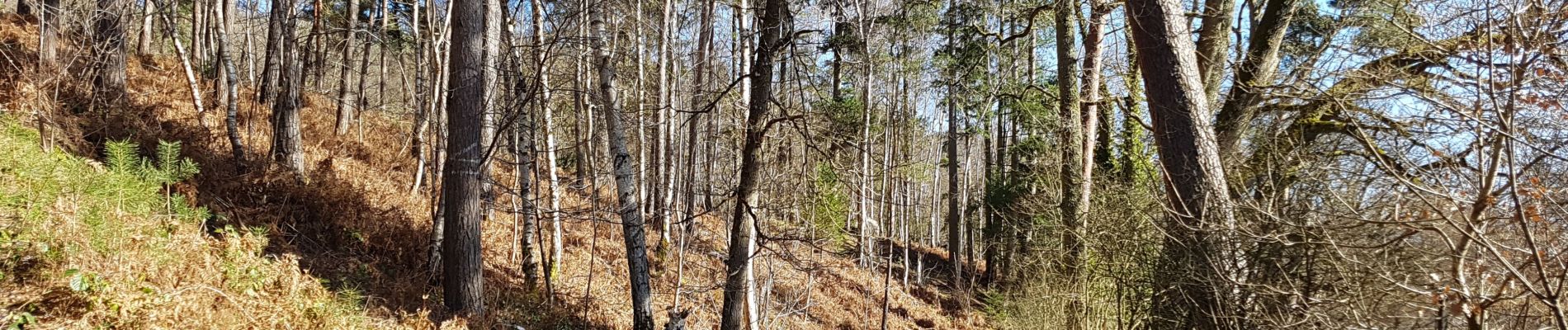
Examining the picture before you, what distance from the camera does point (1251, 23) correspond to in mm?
7516

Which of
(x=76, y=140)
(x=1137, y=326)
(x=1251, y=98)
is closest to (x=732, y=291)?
(x=1137, y=326)

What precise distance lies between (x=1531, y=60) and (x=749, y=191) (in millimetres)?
4783

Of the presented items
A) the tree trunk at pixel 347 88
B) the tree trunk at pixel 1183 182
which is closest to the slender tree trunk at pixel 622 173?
the tree trunk at pixel 1183 182

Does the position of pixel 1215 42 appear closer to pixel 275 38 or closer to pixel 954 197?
pixel 275 38

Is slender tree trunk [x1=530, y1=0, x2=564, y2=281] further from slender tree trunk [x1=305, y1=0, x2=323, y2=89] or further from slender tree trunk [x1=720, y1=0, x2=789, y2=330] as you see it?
slender tree trunk [x1=720, y1=0, x2=789, y2=330]

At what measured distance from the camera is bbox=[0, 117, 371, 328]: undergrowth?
418cm

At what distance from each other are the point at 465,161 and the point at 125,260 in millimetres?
2469

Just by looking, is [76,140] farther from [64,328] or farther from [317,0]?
[64,328]

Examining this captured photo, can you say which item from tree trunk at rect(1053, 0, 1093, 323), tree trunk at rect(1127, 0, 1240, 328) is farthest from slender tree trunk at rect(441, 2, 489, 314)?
tree trunk at rect(1053, 0, 1093, 323)

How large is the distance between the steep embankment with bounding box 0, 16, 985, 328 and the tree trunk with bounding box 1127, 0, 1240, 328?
315 centimetres

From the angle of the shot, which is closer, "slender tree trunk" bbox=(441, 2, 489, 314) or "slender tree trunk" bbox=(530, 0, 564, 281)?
"slender tree trunk" bbox=(441, 2, 489, 314)

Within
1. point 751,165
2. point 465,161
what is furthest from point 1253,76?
point 465,161

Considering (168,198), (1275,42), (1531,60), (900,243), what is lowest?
(900,243)

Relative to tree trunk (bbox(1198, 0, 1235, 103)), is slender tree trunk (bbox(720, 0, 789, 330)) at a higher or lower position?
lower
